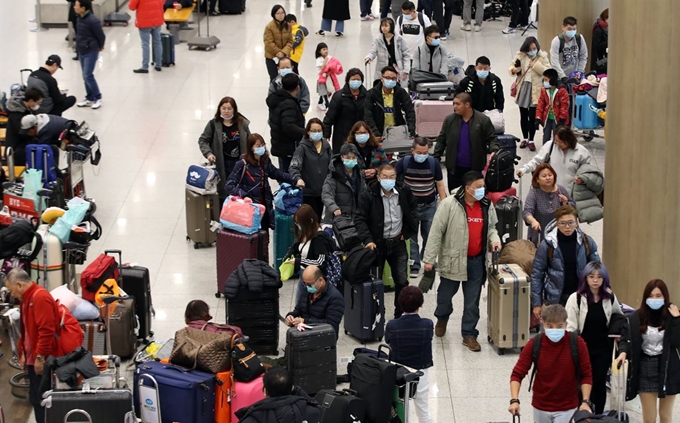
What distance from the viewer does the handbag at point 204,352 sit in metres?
10.0

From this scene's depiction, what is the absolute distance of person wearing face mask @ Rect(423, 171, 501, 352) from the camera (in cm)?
1151

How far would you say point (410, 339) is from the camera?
32.8 ft

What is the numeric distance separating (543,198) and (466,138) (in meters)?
1.83

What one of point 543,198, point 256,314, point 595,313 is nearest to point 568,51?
point 543,198

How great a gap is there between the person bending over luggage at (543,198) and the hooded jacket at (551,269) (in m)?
1.30

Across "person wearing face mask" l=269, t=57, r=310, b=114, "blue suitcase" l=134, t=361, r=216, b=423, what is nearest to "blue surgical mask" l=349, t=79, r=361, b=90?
"person wearing face mask" l=269, t=57, r=310, b=114

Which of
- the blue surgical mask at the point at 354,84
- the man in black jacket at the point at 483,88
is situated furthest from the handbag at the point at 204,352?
the man in black jacket at the point at 483,88

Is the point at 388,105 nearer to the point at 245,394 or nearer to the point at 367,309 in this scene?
the point at 367,309

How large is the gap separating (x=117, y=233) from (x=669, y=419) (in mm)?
6936

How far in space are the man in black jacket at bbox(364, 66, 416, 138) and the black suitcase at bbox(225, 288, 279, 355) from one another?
3789 millimetres

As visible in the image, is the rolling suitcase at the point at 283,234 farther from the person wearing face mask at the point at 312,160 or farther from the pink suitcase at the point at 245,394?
the pink suitcase at the point at 245,394

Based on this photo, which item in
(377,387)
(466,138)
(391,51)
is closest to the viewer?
(377,387)

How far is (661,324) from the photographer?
32.1 feet

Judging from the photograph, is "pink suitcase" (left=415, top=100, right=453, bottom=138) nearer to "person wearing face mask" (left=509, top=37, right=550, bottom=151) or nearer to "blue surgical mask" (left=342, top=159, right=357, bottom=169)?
"person wearing face mask" (left=509, top=37, right=550, bottom=151)
